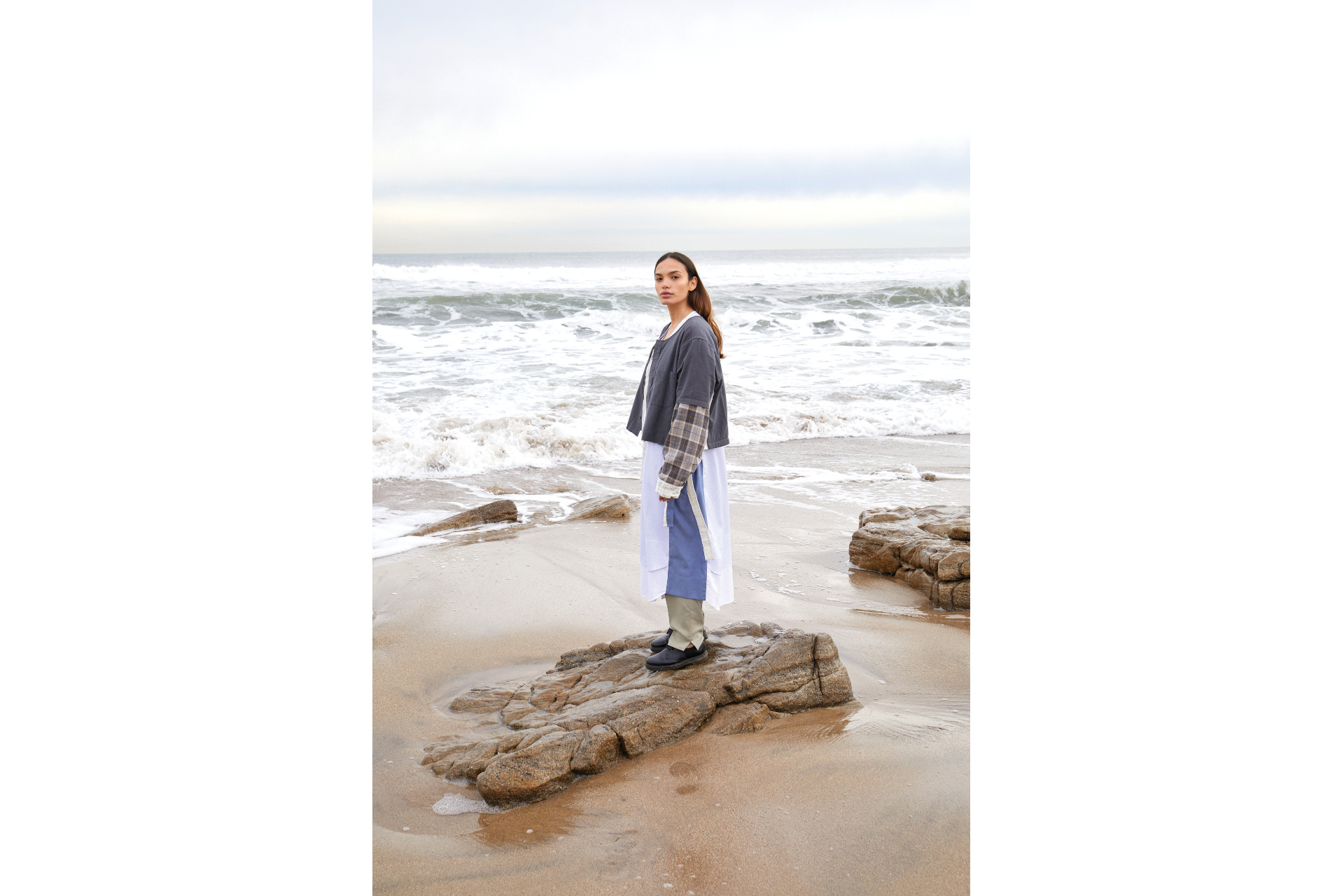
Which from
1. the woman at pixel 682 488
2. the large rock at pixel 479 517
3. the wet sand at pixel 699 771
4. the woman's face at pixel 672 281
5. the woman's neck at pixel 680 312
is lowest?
the wet sand at pixel 699 771

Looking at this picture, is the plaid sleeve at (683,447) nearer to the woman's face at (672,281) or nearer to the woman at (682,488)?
the woman at (682,488)

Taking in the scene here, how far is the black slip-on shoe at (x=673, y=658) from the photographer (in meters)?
2.66

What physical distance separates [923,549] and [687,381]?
2.09 metres

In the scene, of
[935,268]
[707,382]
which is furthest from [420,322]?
[935,268]

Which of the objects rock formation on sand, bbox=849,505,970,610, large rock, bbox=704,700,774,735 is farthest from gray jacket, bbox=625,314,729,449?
rock formation on sand, bbox=849,505,970,610

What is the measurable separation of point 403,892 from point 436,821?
0.30m

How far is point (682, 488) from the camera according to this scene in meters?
2.65

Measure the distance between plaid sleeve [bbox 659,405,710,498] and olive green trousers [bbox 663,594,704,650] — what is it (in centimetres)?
39

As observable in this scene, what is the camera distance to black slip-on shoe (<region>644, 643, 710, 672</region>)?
2660 mm

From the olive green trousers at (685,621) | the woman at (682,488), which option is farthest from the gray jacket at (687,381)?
the olive green trousers at (685,621)

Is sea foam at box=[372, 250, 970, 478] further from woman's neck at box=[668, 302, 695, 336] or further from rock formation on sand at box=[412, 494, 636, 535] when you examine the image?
woman's neck at box=[668, 302, 695, 336]

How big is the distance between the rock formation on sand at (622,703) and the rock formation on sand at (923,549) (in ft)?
4.09

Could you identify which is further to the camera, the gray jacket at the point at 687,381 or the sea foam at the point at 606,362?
the sea foam at the point at 606,362
